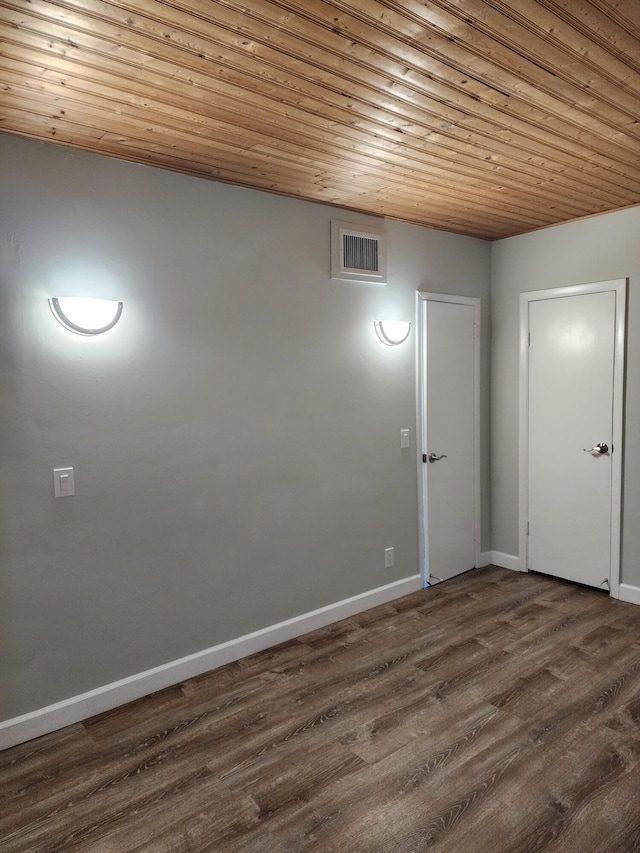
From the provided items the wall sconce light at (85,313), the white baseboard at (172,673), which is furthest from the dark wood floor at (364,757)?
the wall sconce light at (85,313)

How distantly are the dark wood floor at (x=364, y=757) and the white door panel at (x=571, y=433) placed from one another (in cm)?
87

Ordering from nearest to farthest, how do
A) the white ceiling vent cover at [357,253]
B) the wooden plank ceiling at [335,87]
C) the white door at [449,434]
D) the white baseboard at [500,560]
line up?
the wooden plank ceiling at [335,87], the white ceiling vent cover at [357,253], the white door at [449,434], the white baseboard at [500,560]

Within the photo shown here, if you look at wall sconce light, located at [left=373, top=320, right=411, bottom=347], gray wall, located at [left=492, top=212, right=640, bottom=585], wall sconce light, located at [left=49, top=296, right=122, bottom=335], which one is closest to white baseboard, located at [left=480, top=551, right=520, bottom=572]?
gray wall, located at [left=492, top=212, right=640, bottom=585]

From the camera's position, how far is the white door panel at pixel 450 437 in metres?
4.12

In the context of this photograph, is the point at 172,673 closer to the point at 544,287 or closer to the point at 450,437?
the point at 450,437

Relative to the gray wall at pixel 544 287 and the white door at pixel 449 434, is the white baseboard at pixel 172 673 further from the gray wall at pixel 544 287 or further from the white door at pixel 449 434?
the gray wall at pixel 544 287

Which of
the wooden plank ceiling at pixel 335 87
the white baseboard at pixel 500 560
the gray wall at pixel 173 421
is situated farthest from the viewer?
the white baseboard at pixel 500 560

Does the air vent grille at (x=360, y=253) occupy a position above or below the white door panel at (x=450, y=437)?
above

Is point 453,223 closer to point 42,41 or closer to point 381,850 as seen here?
point 42,41

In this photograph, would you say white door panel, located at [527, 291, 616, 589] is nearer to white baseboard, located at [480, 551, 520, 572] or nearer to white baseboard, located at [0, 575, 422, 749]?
white baseboard, located at [480, 551, 520, 572]

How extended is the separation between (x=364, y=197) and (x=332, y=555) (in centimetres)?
223

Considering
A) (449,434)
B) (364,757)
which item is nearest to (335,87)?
(364,757)

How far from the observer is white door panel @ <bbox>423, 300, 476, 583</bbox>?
4.12 m

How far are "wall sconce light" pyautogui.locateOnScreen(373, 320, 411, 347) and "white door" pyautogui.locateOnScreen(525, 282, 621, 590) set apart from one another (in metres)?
1.15
